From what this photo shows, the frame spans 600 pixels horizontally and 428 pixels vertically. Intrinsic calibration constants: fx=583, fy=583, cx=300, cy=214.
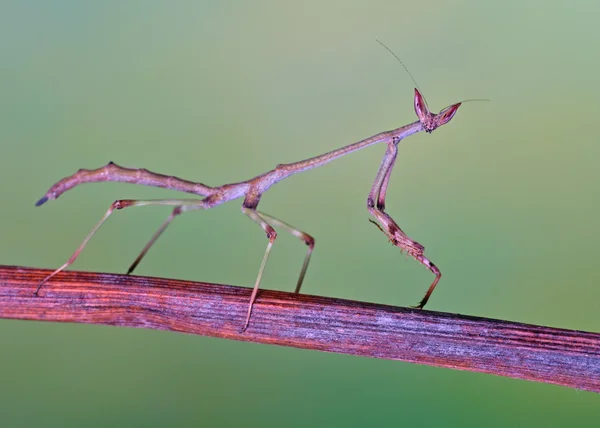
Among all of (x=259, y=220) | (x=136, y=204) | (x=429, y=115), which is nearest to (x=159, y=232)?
(x=136, y=204)

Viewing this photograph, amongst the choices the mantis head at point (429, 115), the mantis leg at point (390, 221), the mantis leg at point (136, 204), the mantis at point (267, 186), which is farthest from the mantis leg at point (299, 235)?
the mantis head at point (429, 115)

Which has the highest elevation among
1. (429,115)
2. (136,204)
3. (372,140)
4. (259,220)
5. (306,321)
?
(429,115)

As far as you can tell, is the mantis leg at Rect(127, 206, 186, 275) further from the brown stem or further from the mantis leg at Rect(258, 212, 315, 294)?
the brown stem

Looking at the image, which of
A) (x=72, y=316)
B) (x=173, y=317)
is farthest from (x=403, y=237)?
(x=72, y=316)

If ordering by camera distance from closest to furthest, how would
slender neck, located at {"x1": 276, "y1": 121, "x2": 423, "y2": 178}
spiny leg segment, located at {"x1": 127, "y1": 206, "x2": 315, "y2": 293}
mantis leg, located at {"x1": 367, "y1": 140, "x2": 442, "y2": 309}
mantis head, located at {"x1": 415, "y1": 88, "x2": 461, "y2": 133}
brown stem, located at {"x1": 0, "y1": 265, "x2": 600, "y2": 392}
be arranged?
brown stem, located at {"x1": 0, "y1": 265, "x2": 600, "y2": 392}, mantis leg, located at {"x1": 367, "y1": 140, "x2": 442, "y2": 309}, mantis head, located at {"x1": 415, "y1": 88, "x2": 461, "y2": 133}, slender neck, located at {"x1": 276, "y1": 121, "x2": 423, "y2": 178}, spiny leg segment, located at {"x1": 127, "y1": 206, "x2": 315, "y2": 293}

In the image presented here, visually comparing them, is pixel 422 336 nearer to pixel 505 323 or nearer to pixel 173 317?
pixel 505 323

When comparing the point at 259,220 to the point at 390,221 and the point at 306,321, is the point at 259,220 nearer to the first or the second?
the point at 390,221

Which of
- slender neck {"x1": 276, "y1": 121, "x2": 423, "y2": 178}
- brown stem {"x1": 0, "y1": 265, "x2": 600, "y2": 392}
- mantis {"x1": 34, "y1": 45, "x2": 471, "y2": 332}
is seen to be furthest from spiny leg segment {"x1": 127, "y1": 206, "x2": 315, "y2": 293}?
brown stem {"x1": 0, "y1": 265, "x2": 600, "y2": 392}

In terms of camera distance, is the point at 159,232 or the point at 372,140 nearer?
the point at 372,140
